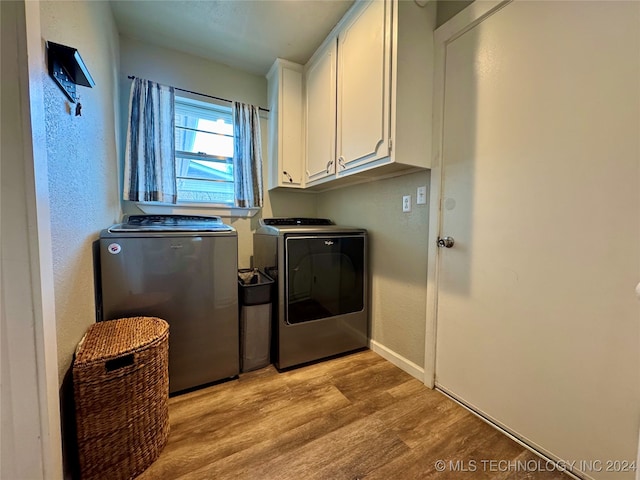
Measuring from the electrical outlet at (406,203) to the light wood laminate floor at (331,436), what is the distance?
3.57ft

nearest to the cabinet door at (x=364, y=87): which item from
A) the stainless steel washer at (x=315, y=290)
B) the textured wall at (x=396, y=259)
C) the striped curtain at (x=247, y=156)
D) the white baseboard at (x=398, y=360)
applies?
the textured wall at (x=396, y=259)

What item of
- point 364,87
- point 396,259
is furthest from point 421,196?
point 364,87

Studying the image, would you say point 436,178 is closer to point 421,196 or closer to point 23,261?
point 421,196

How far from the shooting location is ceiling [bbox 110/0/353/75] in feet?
5.22

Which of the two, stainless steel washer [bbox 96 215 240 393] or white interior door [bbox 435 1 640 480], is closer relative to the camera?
white interior door [bbox 435 1 640 480]

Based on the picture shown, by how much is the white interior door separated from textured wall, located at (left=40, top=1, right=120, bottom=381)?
66.8 inches

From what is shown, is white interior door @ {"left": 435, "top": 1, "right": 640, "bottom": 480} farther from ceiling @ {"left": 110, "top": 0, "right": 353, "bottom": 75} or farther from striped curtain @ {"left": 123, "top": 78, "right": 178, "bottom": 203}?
striped curtain @ {"left": 123, "top": 78, "right": 178, "bottom": 203}

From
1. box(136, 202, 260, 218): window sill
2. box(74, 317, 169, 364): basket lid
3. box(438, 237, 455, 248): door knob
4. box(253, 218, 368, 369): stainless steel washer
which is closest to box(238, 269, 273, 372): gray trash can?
box(253, 218, 368, 369): stainless steel washer

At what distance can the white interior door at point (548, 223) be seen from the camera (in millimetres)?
871

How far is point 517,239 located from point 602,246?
264 mm

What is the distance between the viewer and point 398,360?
Answer: 1.74 meters

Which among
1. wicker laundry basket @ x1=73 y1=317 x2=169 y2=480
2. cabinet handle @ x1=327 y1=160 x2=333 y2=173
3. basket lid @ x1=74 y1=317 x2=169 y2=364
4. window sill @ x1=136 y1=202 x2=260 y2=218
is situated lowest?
wicker laundry basket @ x1=73 y1=317 x2=169 y2=480

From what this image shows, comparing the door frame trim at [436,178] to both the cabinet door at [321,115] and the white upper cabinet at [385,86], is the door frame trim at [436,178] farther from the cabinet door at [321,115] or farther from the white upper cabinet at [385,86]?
the cabinet door at [321,115]

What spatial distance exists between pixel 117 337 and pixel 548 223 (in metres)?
1.84
